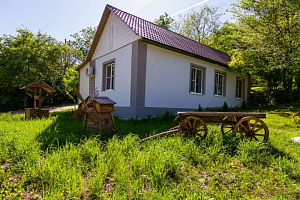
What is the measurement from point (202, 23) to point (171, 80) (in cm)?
2072

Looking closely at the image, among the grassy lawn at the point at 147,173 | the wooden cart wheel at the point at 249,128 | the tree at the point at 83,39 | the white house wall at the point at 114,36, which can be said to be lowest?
the grassy lawn at the point at 147,173

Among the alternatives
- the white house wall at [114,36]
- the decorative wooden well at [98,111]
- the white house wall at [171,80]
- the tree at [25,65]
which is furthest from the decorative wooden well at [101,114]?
the tree at [25,65]

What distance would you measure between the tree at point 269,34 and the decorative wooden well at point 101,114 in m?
10.2

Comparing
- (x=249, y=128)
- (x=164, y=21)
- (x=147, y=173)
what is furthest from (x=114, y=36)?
(x=164, y=21)

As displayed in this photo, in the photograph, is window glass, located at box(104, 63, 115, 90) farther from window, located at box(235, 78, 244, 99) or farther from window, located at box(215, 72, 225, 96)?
window, located at box(235, 78, 244, 99)

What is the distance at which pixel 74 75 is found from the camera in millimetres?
17219

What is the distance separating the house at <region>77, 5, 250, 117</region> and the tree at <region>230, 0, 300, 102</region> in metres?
1.93

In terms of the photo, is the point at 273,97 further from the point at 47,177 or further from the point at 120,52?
the point at 47,177

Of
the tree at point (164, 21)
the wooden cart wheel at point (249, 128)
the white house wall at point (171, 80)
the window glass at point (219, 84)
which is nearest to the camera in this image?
the wooden cart wheel at point (249, 128)

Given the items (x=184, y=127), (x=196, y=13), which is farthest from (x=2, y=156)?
(x=196, y=13)

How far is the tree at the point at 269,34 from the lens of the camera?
34.7 ft

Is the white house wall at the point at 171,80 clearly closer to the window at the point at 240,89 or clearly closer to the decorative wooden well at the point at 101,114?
the decorative wooden well at the point at 101,114

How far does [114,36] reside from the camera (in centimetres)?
1033

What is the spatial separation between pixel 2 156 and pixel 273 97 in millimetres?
17997
